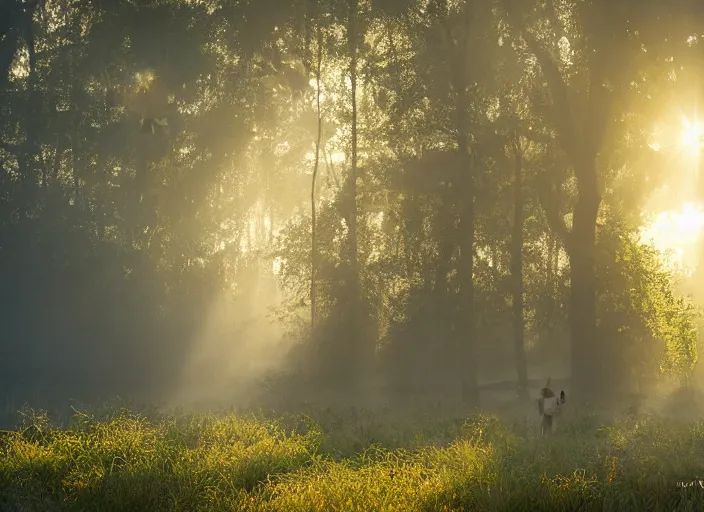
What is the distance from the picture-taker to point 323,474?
12211mm

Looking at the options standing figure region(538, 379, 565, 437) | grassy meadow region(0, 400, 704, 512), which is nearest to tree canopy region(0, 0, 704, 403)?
standing figure region(538, 379, 565, 437)

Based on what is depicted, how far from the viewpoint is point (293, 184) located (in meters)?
70.6

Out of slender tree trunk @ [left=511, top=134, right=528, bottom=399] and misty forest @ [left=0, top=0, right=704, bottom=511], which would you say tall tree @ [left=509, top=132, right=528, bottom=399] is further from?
misty forest @ [left=0, top=0, right=704, bottom=511]

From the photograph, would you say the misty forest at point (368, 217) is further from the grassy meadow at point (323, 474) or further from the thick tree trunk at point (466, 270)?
the grassy meadow at point (323, 474)

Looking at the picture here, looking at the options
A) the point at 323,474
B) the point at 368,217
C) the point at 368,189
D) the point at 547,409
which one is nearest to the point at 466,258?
the point at 368,189

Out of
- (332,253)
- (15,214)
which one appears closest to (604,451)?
(332,253)

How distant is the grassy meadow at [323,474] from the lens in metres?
10.8

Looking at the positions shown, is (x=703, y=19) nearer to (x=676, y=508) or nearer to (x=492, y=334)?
(x=492, y=334)

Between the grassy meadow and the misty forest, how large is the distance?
1.24 metres

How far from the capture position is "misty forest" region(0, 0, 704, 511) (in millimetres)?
30875

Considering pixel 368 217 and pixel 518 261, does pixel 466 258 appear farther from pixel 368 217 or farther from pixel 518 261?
pixel 368 217

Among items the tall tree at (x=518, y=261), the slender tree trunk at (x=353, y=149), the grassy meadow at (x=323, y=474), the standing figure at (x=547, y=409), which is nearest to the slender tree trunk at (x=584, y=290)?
the tall tree at (x=518, y=261)

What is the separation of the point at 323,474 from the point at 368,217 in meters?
30.7

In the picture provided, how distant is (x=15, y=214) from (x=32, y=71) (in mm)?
7154
